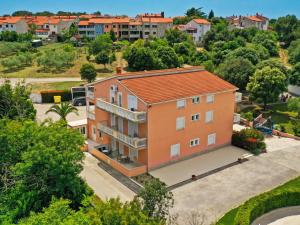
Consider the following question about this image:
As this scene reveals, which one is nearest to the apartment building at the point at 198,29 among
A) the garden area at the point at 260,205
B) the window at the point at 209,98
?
the window at the point at 209,98

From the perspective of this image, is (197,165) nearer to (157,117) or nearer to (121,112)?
(157,117)

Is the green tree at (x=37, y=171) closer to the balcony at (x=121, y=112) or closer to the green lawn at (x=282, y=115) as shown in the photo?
the balcony at (x=121, y=112)

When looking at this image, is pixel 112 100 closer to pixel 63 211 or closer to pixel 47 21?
pixel 63 211

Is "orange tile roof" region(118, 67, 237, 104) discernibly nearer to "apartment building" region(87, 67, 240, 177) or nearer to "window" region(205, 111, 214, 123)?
"apartment building" region(87, 67, 240, 177)

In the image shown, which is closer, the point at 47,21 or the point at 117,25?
the point at 117,25

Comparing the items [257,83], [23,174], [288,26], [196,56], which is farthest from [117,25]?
[23,174]

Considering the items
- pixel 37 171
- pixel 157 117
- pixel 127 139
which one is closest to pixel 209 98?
pixel 157 117

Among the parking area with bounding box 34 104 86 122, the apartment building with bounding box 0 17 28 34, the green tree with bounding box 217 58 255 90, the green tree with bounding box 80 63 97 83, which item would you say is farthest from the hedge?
the apartment building with bounding box 0 17 28 34
